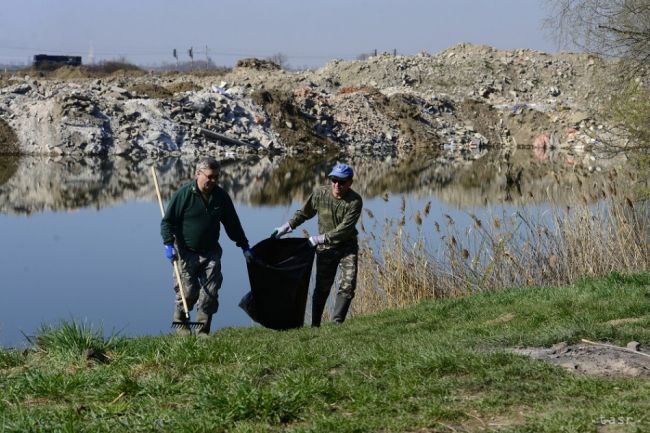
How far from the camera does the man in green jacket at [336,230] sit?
1072 cm

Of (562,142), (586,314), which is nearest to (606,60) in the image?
(586,314)

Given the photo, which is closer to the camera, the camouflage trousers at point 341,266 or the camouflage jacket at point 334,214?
the camouflage jacket at point 334,214

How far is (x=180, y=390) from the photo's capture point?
236 inches

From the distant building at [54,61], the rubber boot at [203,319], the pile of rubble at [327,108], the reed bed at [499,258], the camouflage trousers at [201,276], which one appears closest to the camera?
the camouflage trousers at [201,276]

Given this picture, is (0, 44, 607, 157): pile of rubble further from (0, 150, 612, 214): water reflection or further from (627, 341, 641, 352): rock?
(627, 341, 641, 352): rock

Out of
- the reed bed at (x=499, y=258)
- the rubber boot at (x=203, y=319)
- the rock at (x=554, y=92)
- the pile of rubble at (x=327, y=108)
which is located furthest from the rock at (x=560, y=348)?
the rock at (x=554, y=92)

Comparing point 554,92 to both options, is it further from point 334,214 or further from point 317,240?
point 317,240

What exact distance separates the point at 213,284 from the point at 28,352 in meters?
2.77

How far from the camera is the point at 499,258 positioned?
14039 mm

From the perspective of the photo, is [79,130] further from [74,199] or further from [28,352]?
[28,352]

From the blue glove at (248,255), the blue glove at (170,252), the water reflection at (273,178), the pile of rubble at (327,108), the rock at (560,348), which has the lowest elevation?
the water reflection at (273,178)

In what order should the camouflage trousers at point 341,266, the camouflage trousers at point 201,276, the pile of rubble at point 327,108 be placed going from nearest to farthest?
the camouflage trousers at point 201,276 → the camouflage trousers at point 341,266 → the pile of rubble at point 327,108

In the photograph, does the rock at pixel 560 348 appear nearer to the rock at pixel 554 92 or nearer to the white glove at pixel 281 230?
the white glove at pixel 281 230

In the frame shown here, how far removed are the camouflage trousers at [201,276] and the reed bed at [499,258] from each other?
3717mm
